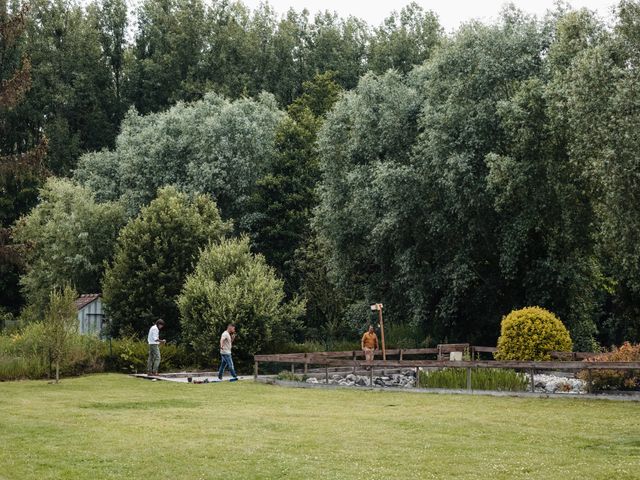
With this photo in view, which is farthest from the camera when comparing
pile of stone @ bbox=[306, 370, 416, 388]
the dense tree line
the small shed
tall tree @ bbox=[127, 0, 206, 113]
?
tall tree @ bbox=[127, 0, 206, 113]

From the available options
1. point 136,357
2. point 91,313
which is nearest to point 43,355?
point 136,357

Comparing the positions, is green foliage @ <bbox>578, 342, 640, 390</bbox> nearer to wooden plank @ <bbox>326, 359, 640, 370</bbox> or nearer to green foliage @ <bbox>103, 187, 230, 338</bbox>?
wooden plank @ <bbox>326, 359, 640, 370</bbox>

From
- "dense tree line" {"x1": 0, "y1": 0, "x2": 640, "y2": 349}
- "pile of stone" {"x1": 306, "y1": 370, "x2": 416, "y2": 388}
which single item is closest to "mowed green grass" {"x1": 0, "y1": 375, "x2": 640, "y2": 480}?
"pile of stone" {"x1": 306, "y1": 370, "x2": 416, "y2": 388}

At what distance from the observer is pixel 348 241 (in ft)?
145

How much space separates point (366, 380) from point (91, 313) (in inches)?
783

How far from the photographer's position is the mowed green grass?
12.4 m

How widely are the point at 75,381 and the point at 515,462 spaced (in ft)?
67.3

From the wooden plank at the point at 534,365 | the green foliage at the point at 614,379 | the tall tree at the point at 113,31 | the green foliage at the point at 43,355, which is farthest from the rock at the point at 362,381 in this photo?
A: the tall tree at the point at 113,31

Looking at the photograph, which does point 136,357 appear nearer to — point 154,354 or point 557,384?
point 154,354

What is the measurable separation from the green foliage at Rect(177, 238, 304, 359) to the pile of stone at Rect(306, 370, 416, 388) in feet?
18.0

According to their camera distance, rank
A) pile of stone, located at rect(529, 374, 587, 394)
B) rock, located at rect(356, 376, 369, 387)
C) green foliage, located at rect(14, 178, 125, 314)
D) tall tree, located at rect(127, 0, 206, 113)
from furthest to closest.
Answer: tall tree, located at rect(127, 0, 206, 113) < green foliage, located at rect(14, 178, 125, 314) < rock, located at rect(356, 376, 369, 387) < pile of stone, located at rect(529, 374, 587, 394)

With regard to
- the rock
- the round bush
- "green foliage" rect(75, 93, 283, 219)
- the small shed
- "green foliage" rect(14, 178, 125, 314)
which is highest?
"green foliage" rect(75, 93, 283, 219)

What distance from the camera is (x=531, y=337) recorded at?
28.9 m

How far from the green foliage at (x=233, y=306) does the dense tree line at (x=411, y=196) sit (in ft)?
0.74
